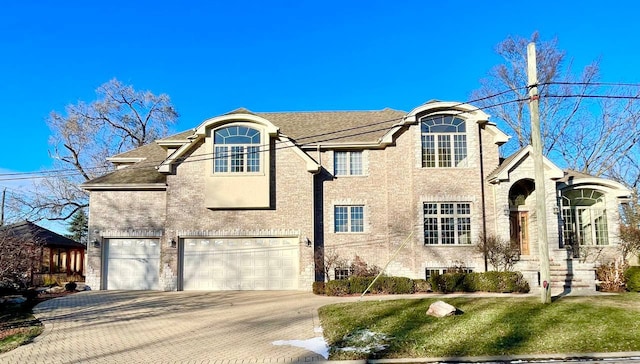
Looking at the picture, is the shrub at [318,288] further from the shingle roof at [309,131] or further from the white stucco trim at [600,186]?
the white stucco trim at [600,186]

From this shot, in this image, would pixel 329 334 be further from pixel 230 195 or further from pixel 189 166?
pixel 189 166

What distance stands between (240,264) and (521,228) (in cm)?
1198

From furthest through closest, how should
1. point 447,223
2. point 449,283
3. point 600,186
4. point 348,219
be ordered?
1. point 348,219
2. point 600,186
3. point 447,223
4. point 449,283

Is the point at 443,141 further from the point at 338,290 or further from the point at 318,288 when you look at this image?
the point at 318,288

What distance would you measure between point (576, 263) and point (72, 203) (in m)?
30.4

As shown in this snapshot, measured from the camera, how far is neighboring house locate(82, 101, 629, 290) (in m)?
20.0

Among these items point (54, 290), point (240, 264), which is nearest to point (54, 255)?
point (54, 290)

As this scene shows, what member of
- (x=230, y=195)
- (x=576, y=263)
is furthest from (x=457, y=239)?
(x=230, y=195)

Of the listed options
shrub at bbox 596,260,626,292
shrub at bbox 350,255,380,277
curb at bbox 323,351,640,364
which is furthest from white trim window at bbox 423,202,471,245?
curb at bbox 323,351,640,364

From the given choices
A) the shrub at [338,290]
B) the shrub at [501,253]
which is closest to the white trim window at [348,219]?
the shrub at [338,290]

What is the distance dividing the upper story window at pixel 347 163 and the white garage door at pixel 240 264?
12.5 ft

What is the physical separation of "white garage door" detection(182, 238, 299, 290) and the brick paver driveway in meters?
1.86

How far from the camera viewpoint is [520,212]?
20.4 metres

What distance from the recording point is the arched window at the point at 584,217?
2081cm
